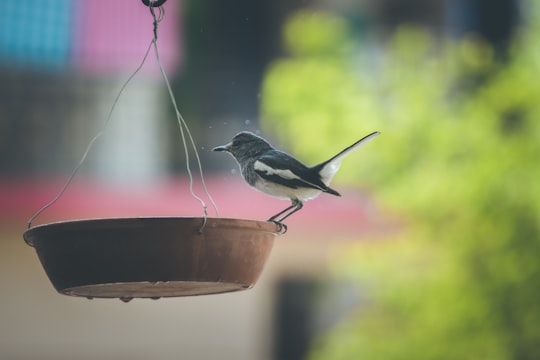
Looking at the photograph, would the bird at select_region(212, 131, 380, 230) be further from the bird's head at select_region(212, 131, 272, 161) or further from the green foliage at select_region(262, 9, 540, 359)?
the green foliage at select_region(262, 9, 540, 359)

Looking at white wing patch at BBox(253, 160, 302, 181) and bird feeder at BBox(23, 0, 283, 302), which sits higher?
white wing patch at BBox(253, 160, 302, 181)

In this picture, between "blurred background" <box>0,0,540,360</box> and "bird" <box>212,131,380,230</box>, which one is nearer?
"bird" <box>212,131,380,230</box>

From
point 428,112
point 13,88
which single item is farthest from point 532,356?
point 13,88

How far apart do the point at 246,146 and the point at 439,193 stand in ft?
13.0

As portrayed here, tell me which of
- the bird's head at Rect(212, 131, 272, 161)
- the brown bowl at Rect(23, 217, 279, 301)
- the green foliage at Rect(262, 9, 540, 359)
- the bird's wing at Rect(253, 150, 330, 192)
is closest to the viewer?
the brown bowl at Rect(23, 217, 279, 301)

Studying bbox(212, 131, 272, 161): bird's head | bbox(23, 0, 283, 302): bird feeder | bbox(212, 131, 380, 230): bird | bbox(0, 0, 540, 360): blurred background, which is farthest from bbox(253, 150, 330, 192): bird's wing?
bbox(0, 0, 540, 360): blurred background

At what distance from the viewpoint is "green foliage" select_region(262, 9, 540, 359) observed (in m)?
7.89

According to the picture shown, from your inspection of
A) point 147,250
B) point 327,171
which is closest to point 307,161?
point 327,171

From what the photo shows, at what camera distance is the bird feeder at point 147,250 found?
3.10m

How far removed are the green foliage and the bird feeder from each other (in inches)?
188

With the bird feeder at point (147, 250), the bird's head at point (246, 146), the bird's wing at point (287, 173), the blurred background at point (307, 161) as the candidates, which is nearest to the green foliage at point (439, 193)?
the blurred background at point (307, 161)

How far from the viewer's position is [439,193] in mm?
7871

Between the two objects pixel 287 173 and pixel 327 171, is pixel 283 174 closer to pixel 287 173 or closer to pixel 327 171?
pixel 287 173

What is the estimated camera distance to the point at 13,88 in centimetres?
1269
